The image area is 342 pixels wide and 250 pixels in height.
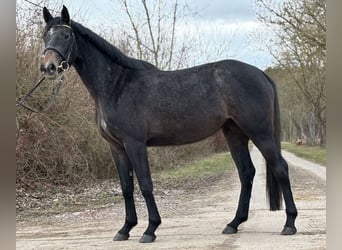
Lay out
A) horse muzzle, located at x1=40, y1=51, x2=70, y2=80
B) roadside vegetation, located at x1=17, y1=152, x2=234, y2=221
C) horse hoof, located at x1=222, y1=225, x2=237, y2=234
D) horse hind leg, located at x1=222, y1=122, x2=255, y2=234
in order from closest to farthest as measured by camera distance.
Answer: horse muzzle, located at x1=40, y1=51, x2=70, y2=80, horse hoof, located at x1=222, y1=225, x2=237, y2=234, horse hind leg, located at x1=222, y1=122, x2=255, y2=234, roadside vegetation, located at x1=17, y1=152, x2=234, y2=221

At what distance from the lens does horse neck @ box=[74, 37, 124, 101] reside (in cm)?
525

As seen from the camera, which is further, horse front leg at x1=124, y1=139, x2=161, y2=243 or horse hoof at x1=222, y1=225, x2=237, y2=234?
horse hoof at x1=222, y1=225, x2=237, y2=234

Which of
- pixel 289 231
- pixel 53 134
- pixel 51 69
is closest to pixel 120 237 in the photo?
pixel 289 231

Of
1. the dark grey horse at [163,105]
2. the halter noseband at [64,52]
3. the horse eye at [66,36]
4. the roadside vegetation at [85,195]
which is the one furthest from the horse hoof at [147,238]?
the roadside vegetation at [85,195]

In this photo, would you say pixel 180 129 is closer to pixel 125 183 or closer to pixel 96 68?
pixel 125 183

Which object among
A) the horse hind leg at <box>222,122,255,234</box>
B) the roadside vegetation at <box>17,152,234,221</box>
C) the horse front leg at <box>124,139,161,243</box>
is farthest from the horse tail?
the roadside vegetation at <box>17,152,234,221</box>

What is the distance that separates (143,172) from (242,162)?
1243 mm

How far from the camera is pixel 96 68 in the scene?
17.4ft

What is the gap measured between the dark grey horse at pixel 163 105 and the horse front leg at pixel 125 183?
0.01m

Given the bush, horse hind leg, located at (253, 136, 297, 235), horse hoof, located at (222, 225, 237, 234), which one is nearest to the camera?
horse hind leg, located at (253, 136, 297, 235)

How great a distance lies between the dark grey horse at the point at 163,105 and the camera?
5.15 metres

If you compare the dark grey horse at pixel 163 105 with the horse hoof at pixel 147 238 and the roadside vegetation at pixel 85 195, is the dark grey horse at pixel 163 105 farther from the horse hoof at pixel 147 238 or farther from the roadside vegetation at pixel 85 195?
the roadside vegetation at pixel 85 195

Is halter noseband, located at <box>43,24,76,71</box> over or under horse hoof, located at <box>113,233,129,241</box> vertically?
over

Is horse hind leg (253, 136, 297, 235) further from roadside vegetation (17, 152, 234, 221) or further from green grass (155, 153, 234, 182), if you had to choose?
green grass (155, 153, 234, 182)
